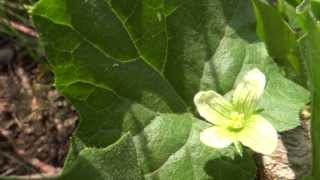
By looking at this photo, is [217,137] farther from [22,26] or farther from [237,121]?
[22,26]

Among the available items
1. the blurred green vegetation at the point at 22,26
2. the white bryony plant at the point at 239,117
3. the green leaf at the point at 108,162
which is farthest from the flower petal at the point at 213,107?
the blurred green vegetation at the point at 22,26

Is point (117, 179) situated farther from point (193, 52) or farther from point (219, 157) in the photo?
point (193, 52)

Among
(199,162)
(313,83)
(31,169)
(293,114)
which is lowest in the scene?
(31,169)

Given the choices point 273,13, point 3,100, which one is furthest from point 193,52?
point 3,100

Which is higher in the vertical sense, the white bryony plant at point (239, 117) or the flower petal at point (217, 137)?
the white bryony plant at point (239, 117)

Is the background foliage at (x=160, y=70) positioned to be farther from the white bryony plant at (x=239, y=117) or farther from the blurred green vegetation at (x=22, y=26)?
the blurred green vegetation at (x=22, y=26)

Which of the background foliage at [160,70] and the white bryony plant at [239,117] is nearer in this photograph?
the white bryony plant at [239,117]

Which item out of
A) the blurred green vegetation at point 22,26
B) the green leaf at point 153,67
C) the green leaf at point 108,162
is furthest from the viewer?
the blurred green vegetation at point 22,26
